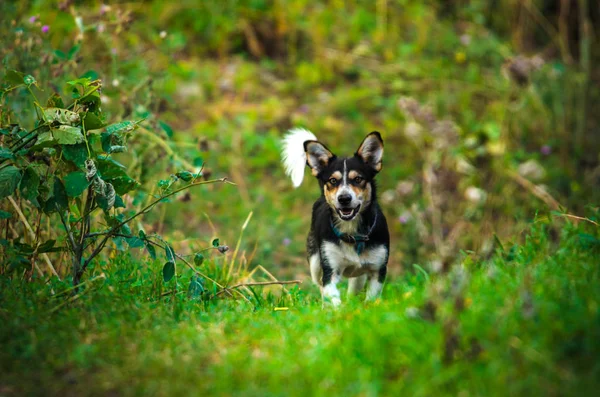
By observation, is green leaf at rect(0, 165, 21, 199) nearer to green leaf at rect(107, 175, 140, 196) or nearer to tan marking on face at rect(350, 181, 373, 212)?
green leaf at rect(107, 175, 140, 196)

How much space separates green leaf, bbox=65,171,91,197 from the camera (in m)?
4.10

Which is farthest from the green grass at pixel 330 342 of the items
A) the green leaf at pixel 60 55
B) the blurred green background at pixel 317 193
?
the green leaf at pixel 60 55

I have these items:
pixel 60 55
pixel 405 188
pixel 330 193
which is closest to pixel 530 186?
pixel 405 188

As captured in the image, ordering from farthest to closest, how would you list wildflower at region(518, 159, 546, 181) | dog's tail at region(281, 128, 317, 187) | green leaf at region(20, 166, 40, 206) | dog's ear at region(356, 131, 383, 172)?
wildflower at region(518, 159, 546, 181)
dog's tail at region(281, 128, 317, 187)
dog's ear at region(356, 131, 383, 172)
green leaf at region(20, 166, 40, 206)

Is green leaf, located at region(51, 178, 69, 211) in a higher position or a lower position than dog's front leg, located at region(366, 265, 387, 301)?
higher

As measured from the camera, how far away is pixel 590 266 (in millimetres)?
3990

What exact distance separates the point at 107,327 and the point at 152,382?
68 cm

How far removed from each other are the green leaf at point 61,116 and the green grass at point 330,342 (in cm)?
94

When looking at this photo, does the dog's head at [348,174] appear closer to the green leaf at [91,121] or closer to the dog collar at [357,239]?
the dog collar at [357,239]

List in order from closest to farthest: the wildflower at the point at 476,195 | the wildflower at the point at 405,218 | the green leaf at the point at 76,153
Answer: the green leaf at the point at 76,153
the wildflower at the point at 405,218
the wildflower at the point at 476,195

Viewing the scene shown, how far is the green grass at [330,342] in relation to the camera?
9.96 ft

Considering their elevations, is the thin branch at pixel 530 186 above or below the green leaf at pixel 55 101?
below

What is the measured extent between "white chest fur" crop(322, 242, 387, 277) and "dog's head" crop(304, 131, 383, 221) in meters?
0.21

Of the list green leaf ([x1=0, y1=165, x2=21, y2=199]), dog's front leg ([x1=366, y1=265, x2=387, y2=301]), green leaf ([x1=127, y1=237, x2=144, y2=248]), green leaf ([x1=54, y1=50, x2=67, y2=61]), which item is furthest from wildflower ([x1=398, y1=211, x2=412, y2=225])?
green leaf ([x1=0, y1=165, x2=21, y2=199])
